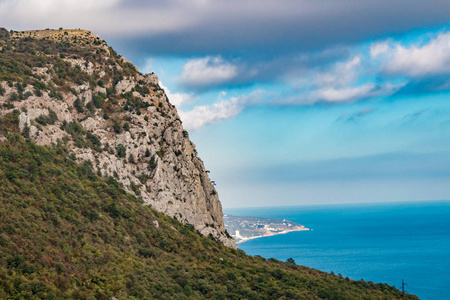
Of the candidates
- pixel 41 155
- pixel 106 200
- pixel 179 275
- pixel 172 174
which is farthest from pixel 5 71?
pixel 179 275

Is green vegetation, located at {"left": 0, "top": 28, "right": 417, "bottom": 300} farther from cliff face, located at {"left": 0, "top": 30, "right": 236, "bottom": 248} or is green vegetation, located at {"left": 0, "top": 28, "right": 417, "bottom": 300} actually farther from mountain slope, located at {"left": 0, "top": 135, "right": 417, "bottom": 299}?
cliff face, located at {"left": 0, "top": 30, "right": 236, "bottom": 248}

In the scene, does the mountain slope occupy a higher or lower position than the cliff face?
lower

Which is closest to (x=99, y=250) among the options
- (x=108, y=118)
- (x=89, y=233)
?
(x=89, y=233)

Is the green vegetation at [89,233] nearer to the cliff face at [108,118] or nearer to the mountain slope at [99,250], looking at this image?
the mountain slope at [99,250]

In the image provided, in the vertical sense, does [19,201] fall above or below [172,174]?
below

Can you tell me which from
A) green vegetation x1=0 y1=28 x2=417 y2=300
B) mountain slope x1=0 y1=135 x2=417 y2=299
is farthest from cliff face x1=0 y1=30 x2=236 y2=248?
mountain slope x1=0 y1=135 x2=417 y2=299

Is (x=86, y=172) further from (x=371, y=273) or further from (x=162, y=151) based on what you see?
(x=371, y=273)
